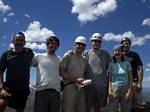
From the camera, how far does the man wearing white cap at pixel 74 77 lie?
12.7 metres

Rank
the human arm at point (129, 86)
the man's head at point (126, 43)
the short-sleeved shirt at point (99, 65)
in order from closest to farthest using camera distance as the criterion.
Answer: the human arm at point (129, 86), the short-sleeved shirt at point (99, 65), the man's head at point (126, 43)

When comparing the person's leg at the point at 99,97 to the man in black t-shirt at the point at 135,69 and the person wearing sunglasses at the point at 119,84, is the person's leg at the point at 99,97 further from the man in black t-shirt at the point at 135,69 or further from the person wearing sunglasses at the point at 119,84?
the man in black t-shirt at the point at 135,69

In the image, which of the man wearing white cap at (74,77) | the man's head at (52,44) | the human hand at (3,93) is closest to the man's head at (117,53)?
the man wearing white cap at (74,77)

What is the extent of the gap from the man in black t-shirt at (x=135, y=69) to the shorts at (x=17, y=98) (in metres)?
4.12

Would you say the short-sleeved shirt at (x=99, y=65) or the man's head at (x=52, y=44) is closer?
the man's head at (x=52, y=44)

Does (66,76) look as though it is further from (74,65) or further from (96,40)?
(96,40)

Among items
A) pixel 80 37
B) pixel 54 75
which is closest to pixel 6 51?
pixel 54 75

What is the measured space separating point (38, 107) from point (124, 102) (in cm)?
300

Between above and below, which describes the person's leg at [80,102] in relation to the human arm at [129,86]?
below

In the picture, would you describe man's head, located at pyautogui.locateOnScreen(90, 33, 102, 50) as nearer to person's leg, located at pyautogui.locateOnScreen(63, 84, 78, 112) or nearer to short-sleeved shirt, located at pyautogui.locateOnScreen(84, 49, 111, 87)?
short-sleeved shirt, located at pyautogui.locateOnScreen(84, 49, 111, 87)

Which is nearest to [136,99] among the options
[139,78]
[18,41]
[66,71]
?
[139,78]

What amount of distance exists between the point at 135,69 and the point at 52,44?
358 centimetres

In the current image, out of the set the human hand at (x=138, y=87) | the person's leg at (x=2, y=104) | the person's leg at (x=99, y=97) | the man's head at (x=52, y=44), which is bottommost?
the person's leg at (x=2, y=104)

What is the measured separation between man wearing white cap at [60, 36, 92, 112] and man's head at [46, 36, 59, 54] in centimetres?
56
